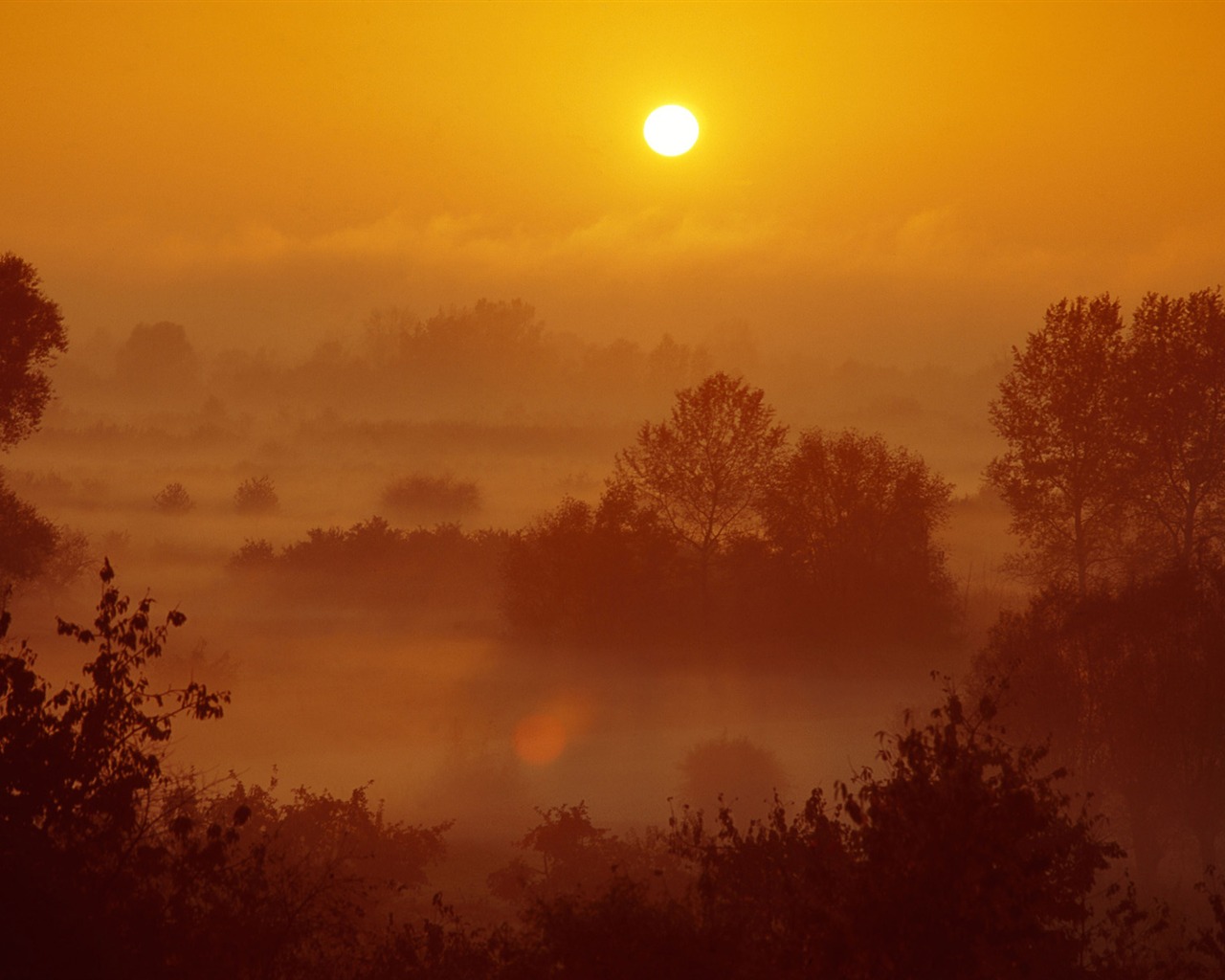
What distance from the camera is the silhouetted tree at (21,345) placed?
4588 cm

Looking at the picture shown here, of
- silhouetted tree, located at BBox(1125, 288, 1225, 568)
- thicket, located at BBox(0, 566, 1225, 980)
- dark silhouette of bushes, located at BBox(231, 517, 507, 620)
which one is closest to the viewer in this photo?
thicket, located at BBox(0, 566, 1225, 980)

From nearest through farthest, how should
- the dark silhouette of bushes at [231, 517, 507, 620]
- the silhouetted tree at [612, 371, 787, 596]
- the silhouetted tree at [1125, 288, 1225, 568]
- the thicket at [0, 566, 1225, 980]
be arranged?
the thicket at [0, 566, 1225, 980]
the silhouetted tree at [1125, 288, 1225, 568]
the silhouetted tree at [612, 371, 787, 596]
the dark silhouette of bushes at [231, 517, 507, 620]

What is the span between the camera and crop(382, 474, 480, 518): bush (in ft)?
371

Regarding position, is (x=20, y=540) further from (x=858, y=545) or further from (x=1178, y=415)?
(x=1178, y=415)

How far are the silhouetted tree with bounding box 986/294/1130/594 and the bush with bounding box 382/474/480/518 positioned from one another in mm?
63078

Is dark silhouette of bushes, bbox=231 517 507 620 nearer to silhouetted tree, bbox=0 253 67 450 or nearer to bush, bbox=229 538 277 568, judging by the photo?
bush, bbox=229 538 277 568

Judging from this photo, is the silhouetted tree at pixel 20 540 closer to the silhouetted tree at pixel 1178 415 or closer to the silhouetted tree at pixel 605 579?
the silhouetted tree at pixel 605 579

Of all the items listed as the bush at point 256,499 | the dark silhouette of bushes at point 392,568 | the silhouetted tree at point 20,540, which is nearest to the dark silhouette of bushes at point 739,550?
the dark silhouette of bushes at point 392,568

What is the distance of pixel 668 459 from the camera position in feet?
190

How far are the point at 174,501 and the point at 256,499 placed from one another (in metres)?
11.6

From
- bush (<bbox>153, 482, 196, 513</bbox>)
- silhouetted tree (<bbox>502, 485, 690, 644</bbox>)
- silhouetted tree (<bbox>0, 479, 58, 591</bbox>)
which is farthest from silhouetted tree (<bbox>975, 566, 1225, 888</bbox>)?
bush (<bbox>153, 482, 196, 513</bbox>)

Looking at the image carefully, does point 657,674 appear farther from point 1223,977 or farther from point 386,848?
point 1223,977

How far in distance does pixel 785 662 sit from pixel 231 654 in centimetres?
3458

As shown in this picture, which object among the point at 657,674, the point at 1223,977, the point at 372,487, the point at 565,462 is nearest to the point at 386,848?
the point at 657,674
